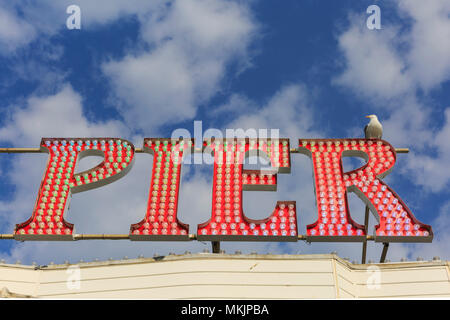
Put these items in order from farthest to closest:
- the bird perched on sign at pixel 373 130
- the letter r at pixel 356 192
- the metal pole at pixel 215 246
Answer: the bird perched on sign at pixel 373 130, the metal pole at pixel 215 246, the letter r at pixel 356 192

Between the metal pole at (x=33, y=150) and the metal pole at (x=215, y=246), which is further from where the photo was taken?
the metal pole at (x=33, y=150)

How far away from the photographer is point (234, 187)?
1762 centimetres

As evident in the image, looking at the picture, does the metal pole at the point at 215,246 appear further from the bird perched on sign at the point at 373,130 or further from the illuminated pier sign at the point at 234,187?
the bird perched on sign at the point at 373,130

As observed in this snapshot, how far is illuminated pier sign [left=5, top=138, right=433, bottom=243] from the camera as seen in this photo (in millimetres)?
16469

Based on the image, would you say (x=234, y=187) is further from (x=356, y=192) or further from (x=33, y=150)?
(x=33, y=150)

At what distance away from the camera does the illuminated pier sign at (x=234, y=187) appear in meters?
16.5

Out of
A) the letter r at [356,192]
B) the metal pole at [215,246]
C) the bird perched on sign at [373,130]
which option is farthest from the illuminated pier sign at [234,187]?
the bird perched on sign at [373,130]

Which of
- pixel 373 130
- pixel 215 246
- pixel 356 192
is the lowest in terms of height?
pixel 215 246

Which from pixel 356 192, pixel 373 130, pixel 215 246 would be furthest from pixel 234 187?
pixel 373 130

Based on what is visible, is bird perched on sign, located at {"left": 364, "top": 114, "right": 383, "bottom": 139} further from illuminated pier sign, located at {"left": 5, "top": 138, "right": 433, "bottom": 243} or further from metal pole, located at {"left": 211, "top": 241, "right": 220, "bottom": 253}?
metal pole, located at {"left": 211, "top": 241, "right": 220, "bottom": 253}

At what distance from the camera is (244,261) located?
15125 millimetres

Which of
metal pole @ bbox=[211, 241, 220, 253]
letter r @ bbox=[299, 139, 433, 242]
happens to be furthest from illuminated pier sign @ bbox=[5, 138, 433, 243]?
metal pole @ bbox=[211, 241, 220, 253]

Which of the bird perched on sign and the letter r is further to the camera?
the bird perched on sign
